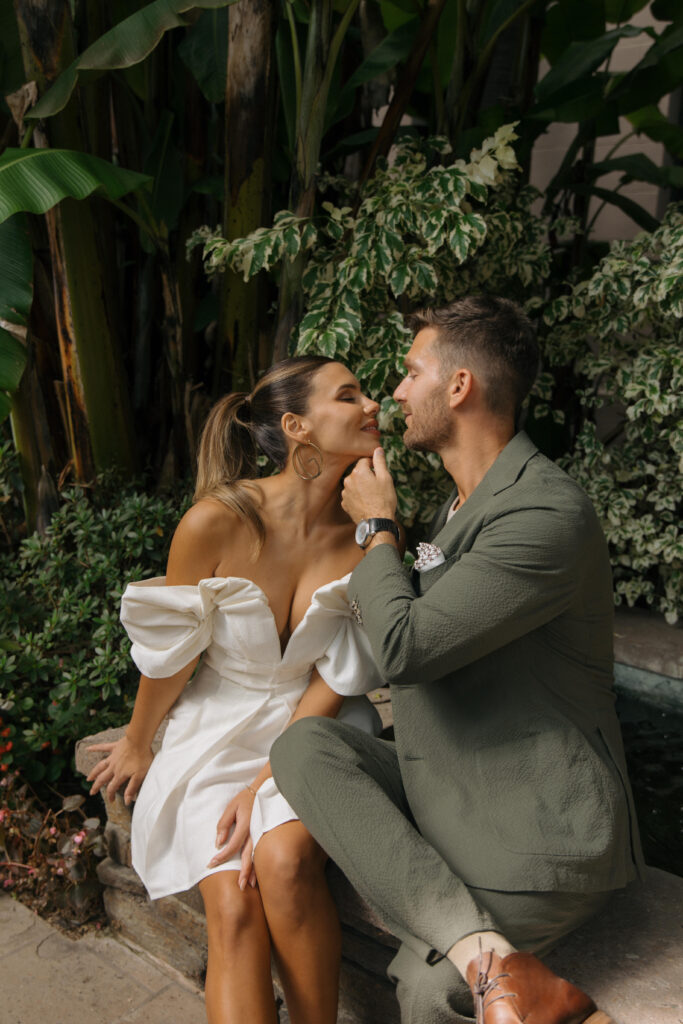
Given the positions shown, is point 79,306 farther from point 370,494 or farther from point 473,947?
point 473,947

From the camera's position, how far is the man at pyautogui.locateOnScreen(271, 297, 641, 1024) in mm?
1496

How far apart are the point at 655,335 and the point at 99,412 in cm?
228

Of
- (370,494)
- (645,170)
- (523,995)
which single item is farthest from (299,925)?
(645,170)

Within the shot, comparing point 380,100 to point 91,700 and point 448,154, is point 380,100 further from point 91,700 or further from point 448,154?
point 91,700

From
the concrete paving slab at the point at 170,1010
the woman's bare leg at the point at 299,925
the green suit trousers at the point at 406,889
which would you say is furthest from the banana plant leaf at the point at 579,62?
the concrete paving slab at the point at 170,1010

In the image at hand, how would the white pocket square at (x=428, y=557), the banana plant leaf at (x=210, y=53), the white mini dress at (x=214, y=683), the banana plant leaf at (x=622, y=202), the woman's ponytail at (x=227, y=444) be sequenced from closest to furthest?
1. the white pocket square at (x=428, y=557)
2. the white mini dress at (x=214, y=683)
3. the woman's ponytail at (x=227, y=444)
4. the banana plant leaf at (x=210, y=53)
5. the banana plant leaf at (x=622, y=202)

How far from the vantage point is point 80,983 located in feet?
7.24

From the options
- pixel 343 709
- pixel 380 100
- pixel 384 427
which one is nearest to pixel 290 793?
pixel 343 709

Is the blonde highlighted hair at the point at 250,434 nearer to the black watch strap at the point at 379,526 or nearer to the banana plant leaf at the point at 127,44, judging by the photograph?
the black watch strap at the point at 379,526

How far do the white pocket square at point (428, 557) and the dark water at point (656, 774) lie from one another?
1.20m

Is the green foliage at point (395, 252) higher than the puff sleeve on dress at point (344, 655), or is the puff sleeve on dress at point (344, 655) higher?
the green foliage at point (395, 252)

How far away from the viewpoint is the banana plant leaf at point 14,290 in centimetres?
259

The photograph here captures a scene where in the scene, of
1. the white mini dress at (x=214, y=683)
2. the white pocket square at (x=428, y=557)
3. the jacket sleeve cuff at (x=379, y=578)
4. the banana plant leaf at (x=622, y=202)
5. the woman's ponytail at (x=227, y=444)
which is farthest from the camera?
the banana plant leaf at (x=622, y=202)

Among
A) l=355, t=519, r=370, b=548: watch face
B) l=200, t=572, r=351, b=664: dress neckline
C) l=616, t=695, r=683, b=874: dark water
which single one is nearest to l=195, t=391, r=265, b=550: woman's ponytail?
l=200, t=572, r=351, b=664: dress neckline
